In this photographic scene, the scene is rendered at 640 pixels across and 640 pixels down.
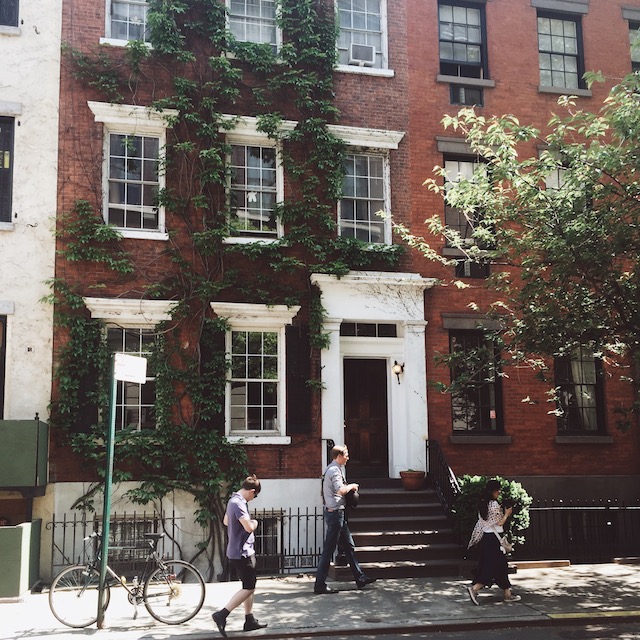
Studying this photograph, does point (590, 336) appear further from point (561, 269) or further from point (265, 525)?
point (265, 525)

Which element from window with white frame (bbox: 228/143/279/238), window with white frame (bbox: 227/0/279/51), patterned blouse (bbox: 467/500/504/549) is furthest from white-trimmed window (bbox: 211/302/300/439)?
window with white frame (bbox: 227/0/279/51)

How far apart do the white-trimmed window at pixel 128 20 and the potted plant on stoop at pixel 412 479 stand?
954 centimetres

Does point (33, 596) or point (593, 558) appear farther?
point (593, 558)

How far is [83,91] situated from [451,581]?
35.0 feet

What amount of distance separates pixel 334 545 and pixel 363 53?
10080 millimetres

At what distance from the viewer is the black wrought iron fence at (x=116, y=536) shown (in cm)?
1269

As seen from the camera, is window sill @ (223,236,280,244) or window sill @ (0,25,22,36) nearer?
window sill @ (0,25,22,36)

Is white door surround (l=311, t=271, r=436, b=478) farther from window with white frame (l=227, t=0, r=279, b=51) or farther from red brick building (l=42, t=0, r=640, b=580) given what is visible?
window with white frame (l=227, t=0, r=279, b=51)

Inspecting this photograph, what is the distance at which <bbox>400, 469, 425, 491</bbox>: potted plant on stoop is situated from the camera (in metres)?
14.2

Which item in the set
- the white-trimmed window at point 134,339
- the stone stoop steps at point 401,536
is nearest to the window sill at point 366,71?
the white-trimmed window at point 134,339

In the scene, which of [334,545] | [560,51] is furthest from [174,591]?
[560,51]

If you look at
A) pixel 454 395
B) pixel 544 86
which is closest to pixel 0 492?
pixel 454 395

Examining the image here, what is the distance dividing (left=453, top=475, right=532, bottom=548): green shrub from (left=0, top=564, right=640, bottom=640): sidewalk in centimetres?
77

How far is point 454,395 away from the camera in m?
15.4
